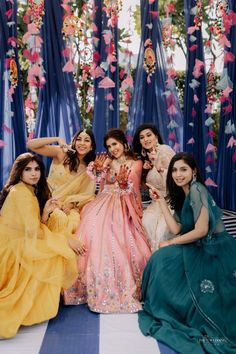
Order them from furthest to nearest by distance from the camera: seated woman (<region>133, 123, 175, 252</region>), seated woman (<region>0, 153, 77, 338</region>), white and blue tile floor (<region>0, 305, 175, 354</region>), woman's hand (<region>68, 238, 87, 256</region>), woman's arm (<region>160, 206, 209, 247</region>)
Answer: seated woman (<region>133, 123, 175, 252</region>) < woman's hand (<region>68, 238, 87, 256</region>) < woman's arm (<region>160, 206, 209, 247</region>) < seated woman (<region>0, 153, 77, 338</region>) < white and blue tile floor (<region>0, 305, 175, 354</region>)

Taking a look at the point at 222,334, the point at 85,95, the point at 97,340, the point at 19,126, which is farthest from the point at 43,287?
the point at 85,95

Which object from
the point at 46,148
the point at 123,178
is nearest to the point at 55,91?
the point at 46,148

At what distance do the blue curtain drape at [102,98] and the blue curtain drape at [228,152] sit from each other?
1135 mm

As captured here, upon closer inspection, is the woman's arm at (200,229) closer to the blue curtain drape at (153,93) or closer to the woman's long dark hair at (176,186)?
the woman's long dark hair at (176,186)

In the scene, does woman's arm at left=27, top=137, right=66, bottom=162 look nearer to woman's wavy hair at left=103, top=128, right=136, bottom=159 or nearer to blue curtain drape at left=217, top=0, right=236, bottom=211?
woman's wavy hair at left=103, top=128, right=136, bottom=159

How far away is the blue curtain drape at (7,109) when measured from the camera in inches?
163

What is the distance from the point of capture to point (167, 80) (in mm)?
4254

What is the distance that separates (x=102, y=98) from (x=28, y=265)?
2.59 m

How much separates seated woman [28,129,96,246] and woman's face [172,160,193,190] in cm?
84

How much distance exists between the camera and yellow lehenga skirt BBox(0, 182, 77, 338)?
6.66ft

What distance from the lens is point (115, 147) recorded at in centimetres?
295

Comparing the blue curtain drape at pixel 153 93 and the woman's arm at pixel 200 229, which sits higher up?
the blue curtain drape at pixel 153 93

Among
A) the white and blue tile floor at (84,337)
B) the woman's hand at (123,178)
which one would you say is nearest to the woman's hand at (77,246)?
the white and blue tile floor at (84,337)

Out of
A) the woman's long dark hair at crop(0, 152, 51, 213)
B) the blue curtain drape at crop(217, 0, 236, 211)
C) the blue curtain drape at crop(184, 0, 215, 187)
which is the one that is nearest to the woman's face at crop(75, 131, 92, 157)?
the woman's long dark hair at crop(0, 152, 51, 213)
